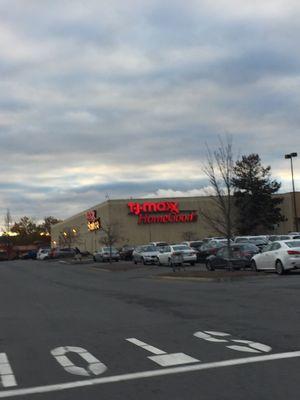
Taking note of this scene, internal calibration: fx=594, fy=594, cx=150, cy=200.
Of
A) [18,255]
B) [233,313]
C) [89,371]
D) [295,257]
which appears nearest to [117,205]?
[18,255]

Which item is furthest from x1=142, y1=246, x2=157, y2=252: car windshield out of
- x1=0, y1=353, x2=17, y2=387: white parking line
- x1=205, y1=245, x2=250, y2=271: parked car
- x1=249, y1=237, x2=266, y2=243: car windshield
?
x1=0, y1=353, x2=17, y2=387: white parking line

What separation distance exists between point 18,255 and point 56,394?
338 ft

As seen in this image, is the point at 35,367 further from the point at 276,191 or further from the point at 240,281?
the point at 276,191

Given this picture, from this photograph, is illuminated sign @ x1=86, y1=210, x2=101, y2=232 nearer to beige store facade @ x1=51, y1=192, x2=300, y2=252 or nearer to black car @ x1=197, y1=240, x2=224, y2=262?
beige store facade @ x1=51, y1=192, x2=300, y2=252

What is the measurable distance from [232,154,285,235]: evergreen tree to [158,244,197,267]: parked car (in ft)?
123

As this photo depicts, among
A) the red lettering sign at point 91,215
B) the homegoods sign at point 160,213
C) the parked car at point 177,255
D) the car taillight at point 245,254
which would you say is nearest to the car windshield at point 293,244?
the car taillight at point 245,254

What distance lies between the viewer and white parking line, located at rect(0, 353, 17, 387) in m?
7.08

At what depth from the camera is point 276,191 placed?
84125 mm

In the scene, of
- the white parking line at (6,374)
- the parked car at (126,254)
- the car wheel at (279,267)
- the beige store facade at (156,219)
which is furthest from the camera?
the beige store facade at (156,219)

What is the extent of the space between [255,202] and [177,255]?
1829 inches

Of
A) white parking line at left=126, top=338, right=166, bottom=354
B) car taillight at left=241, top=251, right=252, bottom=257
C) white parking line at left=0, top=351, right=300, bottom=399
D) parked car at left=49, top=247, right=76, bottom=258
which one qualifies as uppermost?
parked car at left=49, top=247, right=76, bottom=258

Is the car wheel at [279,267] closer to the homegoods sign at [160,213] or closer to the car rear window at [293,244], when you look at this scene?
the car rear window at [293,244]

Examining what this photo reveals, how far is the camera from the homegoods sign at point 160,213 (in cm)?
7488

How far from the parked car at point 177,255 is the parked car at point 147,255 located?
148cm
